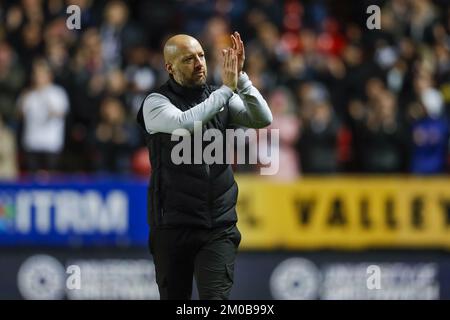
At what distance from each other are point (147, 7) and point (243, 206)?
5.00m

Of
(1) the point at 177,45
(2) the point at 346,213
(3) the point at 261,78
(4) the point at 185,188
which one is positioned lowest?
(2) the point at 346,213

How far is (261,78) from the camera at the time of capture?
16047mm

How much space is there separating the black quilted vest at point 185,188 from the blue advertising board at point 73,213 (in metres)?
6.04

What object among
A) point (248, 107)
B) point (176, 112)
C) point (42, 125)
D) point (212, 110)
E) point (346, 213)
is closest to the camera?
point (212, 110)

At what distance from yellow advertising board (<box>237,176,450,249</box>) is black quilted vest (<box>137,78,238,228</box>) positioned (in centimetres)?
611

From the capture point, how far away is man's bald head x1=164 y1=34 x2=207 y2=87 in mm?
7980

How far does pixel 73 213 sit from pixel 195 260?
6.24m

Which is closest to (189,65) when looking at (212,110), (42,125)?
(212,110)

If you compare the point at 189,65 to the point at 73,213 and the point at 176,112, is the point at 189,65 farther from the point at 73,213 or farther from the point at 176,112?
the point at 73,213

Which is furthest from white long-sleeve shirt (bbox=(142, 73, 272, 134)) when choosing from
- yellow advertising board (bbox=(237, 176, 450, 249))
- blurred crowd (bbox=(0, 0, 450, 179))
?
blurred crowd (bbox=(0, 0, 450, 179))

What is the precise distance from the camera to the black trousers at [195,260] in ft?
26.2
